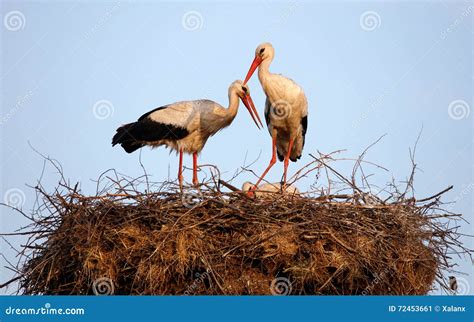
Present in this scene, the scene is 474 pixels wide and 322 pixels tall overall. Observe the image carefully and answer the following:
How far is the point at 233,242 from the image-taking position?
6.53 m

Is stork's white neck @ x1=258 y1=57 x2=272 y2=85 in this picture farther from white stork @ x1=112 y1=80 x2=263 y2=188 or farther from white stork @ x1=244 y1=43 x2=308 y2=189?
white stork @ x1=112 y1=80 x2=263 y2=188

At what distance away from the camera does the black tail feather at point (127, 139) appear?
887cm

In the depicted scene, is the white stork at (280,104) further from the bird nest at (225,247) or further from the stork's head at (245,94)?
the bird nest at (225,247)

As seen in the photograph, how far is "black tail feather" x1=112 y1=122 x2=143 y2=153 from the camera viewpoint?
8.87 metres

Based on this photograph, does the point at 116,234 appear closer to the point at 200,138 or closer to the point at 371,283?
the point at 371,283

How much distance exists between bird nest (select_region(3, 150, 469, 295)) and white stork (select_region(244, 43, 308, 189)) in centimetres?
224

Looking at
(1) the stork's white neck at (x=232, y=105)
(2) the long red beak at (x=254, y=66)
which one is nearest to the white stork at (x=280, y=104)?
(2) the long red beak at (x=254, y=66)

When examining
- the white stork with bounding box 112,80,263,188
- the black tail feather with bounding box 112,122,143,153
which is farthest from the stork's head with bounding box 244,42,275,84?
the black tail feather with bounding box 112,122,143,153

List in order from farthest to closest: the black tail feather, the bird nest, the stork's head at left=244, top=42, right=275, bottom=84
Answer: the stork's head at left=244, top=42, right=275, bottom=84 → the black tail feather → the bird nest

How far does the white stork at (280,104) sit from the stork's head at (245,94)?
0.29 ft

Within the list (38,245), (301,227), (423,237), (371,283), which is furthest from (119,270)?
(423,237)

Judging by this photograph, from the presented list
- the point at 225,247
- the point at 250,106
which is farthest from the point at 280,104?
the point at 225,247

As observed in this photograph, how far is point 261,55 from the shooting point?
9008 mm

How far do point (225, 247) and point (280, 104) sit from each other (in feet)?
9.41
